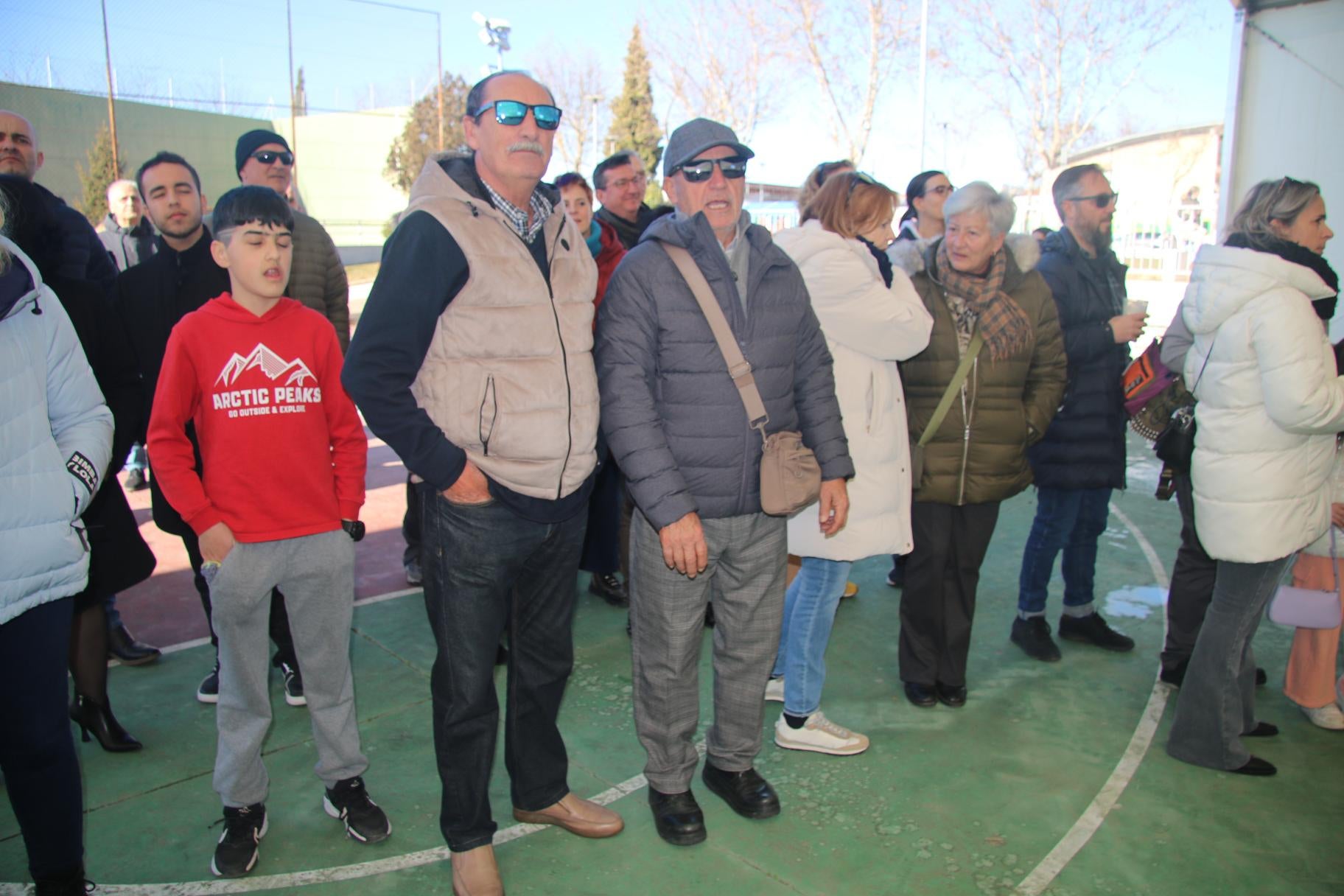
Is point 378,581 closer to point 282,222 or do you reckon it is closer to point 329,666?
point 329,666

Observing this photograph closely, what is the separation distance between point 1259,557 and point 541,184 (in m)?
2.75

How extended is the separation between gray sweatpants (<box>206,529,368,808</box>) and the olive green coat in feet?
7.49

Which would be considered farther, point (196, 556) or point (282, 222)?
point (196, 556)

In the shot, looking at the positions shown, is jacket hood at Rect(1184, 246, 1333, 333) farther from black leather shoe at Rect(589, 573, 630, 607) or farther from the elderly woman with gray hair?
black leather shoe at Rect(589, 573, 630, 607)

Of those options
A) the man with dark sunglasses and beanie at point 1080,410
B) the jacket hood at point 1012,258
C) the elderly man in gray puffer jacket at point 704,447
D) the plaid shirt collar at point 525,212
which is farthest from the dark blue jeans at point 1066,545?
the plaid shirt collar at point 525,212

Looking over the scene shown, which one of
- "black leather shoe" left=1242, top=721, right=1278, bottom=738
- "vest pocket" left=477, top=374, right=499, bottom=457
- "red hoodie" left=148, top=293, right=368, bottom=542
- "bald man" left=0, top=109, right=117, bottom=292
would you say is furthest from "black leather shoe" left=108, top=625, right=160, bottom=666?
"black leather shoe" left=1242, top=721, right=1278, bottom=738

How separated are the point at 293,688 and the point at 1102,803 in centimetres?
317

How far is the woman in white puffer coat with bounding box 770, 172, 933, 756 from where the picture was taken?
143 inches

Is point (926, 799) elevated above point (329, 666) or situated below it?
below

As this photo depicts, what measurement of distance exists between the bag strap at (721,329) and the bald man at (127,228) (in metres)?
4.80

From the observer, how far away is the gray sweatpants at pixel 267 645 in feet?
9.68

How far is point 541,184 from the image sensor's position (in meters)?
2.90

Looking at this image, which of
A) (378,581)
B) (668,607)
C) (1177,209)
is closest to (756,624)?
(668,607)

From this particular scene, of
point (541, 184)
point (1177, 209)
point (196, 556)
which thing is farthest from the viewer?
point (1177, 209)
